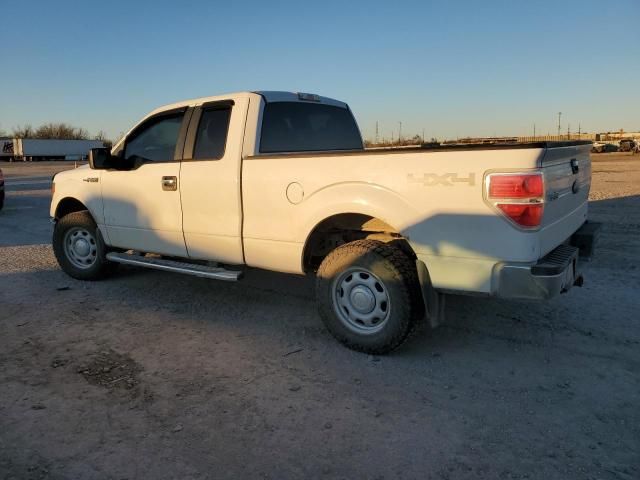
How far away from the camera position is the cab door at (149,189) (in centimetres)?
527

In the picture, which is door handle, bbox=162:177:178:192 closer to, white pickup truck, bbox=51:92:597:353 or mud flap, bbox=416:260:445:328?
white pickup truck, bbox=51:92:597:353

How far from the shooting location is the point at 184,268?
5.21 m

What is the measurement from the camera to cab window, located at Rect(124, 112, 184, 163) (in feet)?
17.7

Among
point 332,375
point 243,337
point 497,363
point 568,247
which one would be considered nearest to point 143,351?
point 243,337

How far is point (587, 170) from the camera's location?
4738 millimetres

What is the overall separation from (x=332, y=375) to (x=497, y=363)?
1.25 meters

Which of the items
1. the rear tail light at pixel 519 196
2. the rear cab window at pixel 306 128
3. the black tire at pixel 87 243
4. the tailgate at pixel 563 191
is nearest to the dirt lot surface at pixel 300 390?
the black tire at pixel 87 243

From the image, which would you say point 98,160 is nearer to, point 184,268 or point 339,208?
point 184,268

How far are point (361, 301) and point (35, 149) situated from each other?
245 ft

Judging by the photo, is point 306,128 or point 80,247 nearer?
point 306,128

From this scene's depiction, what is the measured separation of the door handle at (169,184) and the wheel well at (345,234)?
5.08 ft

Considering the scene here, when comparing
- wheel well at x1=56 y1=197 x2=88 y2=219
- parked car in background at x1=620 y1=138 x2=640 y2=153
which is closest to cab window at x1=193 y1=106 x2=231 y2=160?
wheel well at x1=56 y1=197 x2=88 y2=219

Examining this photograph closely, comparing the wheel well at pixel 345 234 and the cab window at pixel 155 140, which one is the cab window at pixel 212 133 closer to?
the cab window at pixel 155 140

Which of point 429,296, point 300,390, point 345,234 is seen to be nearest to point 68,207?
point 345,234
